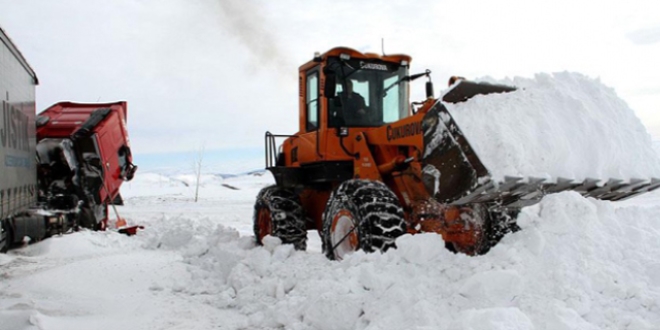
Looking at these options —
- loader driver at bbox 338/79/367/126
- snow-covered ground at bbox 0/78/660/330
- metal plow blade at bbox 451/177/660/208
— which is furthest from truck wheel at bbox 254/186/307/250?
metal plow blade at bbox 451/177/660/208

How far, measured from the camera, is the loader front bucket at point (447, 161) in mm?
4535

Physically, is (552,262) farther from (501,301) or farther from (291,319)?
(291,319)

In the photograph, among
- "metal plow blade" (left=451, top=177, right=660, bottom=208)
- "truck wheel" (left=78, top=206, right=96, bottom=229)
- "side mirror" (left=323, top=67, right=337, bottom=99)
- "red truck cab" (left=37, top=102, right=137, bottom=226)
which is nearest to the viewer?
"metal plow blade" (left=451, top=177, right=660, bottom=208)

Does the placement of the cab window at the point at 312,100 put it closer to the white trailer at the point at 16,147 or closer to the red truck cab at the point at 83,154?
the white trailer at the point at 16,147

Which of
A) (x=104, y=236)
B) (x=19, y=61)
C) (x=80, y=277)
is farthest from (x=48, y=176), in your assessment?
(x=80, y=277)

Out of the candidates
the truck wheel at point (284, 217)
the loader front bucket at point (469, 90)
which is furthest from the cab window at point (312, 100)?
the loader front bucket at point (469, 90)

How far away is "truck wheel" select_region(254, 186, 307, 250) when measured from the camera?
766 cm

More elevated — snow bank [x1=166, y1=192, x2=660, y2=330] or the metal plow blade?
the metal plow blade

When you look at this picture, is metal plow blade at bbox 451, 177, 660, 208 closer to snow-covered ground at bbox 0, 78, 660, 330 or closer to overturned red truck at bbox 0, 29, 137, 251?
snow-covered ground at bbox 0, 78, 660, 330

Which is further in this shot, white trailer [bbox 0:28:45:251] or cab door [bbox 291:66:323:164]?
cab door [bbox 291:66:323:164]

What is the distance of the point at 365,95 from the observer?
743 cm

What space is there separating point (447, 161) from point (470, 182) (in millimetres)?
348

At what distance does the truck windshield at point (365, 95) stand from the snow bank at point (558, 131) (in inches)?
98.8

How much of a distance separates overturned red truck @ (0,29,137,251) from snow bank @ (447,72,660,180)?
4653 mm
